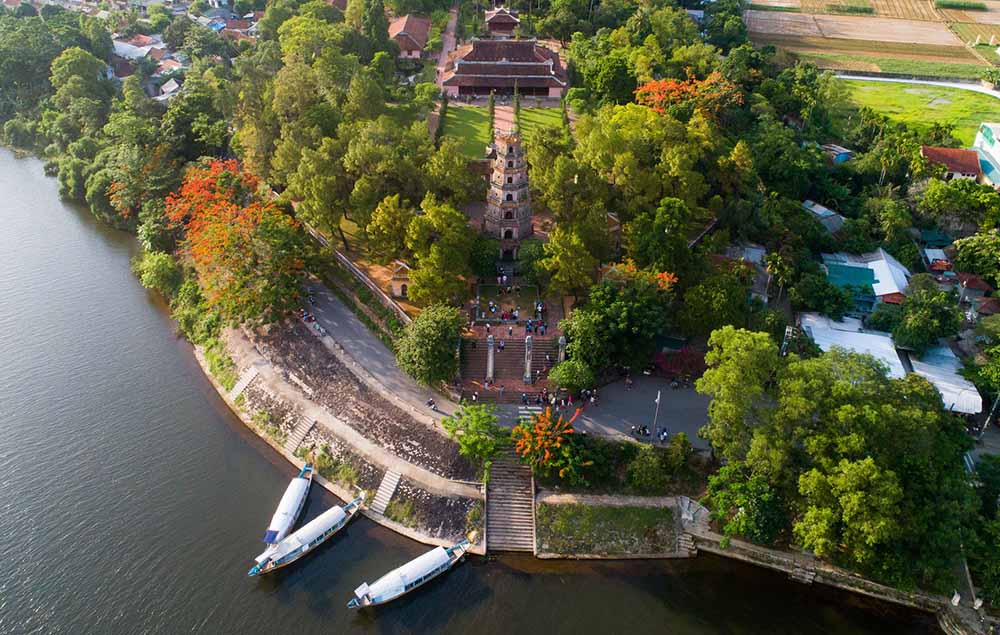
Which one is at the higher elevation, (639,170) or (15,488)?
(639,170)

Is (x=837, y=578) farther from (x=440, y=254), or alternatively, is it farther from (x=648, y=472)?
(x=440, y=254)

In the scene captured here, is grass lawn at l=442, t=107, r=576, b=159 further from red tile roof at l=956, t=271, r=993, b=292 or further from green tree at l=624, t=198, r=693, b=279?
red tile roof at l=956, t=271, r=993, b=292

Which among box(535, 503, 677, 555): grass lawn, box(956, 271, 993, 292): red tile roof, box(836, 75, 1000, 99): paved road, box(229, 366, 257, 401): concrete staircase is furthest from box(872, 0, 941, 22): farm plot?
box(229, 366, 257, 401): concrete staircase

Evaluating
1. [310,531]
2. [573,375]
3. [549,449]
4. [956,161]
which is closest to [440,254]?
[573,375]

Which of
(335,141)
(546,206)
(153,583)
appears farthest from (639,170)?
(153,583)

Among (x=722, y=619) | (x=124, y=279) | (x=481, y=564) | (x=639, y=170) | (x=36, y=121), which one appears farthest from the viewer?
(x=36, y=121)

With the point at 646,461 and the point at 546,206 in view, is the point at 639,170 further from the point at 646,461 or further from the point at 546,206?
the point at 646,461
